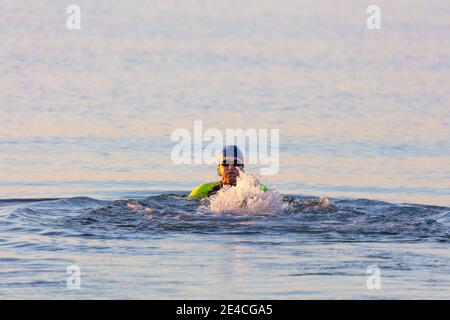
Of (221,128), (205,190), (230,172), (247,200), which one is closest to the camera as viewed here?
(247,200)

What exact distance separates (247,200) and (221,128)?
6919mm

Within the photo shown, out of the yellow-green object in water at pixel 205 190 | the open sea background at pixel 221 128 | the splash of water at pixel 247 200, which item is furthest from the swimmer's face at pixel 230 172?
the splash of water at pixel 247 200

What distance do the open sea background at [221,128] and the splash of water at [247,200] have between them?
0.74 feet

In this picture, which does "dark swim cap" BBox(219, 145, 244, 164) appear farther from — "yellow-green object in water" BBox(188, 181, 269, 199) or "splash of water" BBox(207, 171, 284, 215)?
"splash of water" BBox(207, 171, 284, 215)

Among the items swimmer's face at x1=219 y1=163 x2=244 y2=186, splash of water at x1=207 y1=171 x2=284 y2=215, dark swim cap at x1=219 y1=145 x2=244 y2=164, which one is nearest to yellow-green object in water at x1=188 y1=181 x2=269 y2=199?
swimmer's face at x1=219 y1=163 x2=244 y2=186

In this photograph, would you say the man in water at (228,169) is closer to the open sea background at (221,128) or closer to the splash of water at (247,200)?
the open sea background at (221,128)

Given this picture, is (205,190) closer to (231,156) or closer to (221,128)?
(231,156)

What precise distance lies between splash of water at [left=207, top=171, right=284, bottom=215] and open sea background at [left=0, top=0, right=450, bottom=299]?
0.23 meters

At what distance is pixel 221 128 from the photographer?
1014 inches

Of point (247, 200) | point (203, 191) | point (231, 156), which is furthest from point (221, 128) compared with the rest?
point (247, 200)

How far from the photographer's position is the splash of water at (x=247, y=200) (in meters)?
18.8

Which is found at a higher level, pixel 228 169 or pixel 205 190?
pixel 228 169

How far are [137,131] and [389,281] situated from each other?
1191 cm

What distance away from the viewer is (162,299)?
13453 mm
